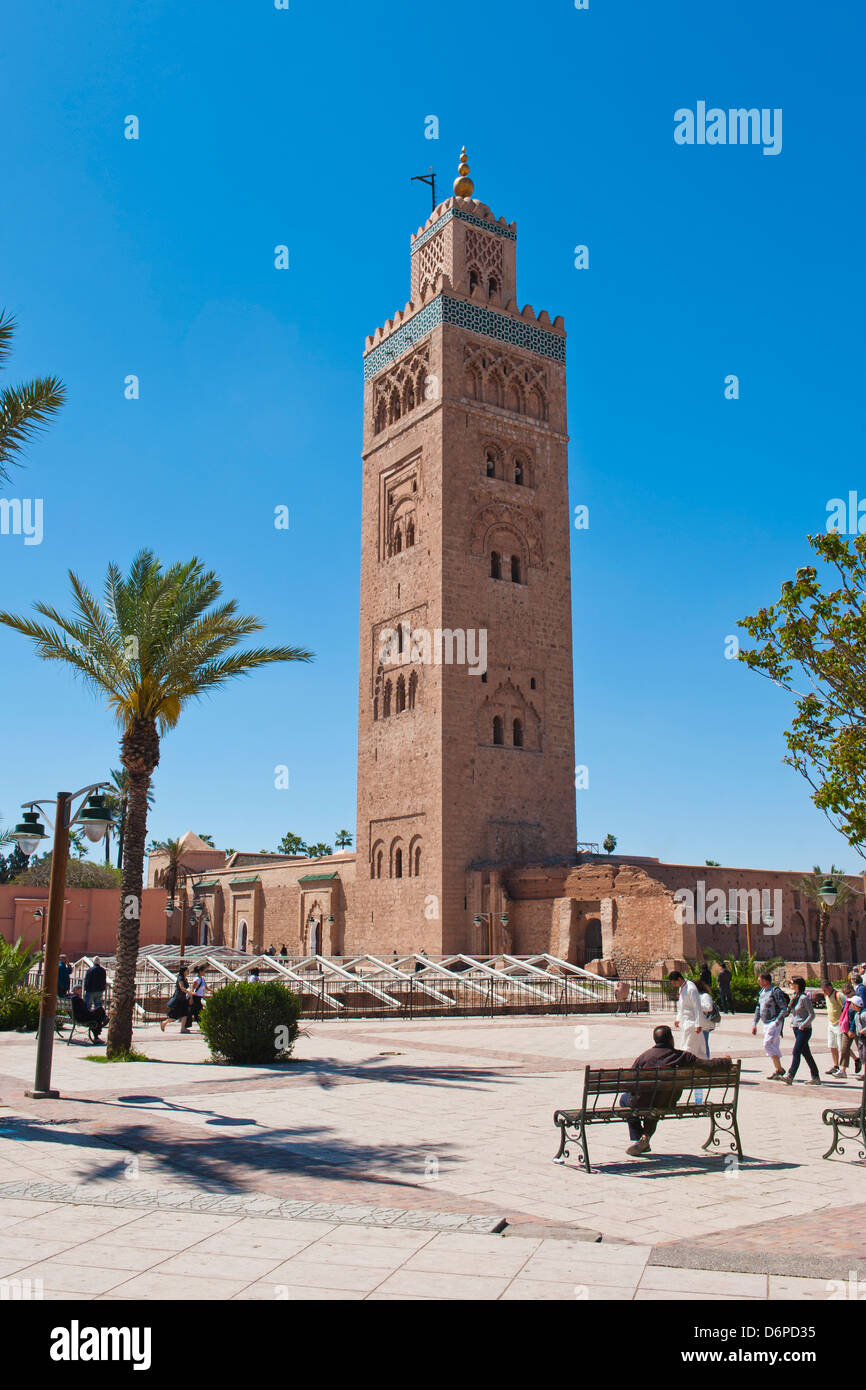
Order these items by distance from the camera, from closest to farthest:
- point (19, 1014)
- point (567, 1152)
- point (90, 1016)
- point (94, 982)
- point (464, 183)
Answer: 1. point (567, 1152)
2. point (90, 1016)
3. point (94, 982)
4. point (19, 1014)
5. point (464, 183)

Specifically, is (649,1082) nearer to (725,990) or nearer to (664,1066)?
(664,1066)

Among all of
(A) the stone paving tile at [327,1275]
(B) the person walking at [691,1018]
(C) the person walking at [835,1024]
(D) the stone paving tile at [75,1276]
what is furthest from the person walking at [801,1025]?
(D) the stone paving tile at [75,1276]

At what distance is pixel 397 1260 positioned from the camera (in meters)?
4.95

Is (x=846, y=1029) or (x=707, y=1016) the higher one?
(x=707, y=1016)

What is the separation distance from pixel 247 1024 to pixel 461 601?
2407 cm

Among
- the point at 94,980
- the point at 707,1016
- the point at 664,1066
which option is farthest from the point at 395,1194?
the point at 94,980

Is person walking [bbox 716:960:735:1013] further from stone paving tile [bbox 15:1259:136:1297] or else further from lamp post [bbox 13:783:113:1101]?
stone paving tile [bbox 15:1259:136:1297]

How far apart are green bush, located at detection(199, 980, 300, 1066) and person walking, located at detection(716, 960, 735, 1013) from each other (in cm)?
1164

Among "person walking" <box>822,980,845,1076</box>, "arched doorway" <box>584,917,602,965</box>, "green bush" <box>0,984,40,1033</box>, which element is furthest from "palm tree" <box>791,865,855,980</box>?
"green bush" <box>0,984,40,1033</box>

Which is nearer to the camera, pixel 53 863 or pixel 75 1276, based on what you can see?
pixel 75 1276

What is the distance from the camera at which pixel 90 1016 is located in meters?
15.6

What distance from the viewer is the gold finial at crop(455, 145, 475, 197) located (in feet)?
133

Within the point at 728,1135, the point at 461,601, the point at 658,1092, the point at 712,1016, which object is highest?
the point at 461,601
